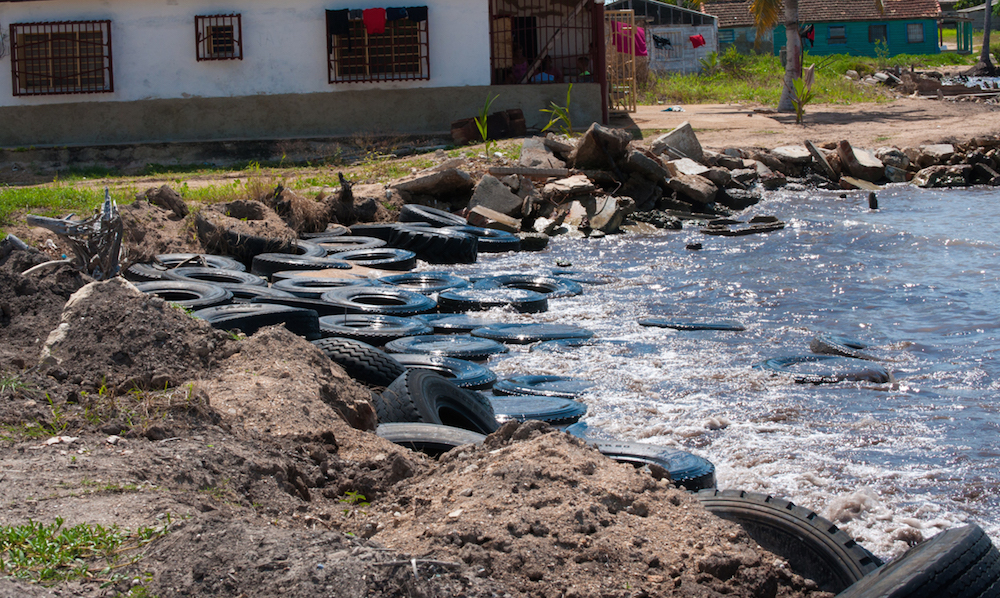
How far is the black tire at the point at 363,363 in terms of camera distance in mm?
5551

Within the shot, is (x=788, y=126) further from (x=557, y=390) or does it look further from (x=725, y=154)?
(x=557, y=390)

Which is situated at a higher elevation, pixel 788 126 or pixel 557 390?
pixel 788 126

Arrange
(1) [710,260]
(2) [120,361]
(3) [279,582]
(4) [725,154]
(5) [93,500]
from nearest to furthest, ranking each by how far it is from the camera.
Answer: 1. (3) [279,582]
2. (5) [93,500]
3. (2) [120,361]
4. (1) [710,260]
5. (4) [725,154]

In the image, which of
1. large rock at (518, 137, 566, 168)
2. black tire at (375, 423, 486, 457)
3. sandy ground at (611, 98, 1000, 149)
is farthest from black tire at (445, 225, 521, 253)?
black tire at (375, 423, 486, 457)

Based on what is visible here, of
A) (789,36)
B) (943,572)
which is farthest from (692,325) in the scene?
(789,36)

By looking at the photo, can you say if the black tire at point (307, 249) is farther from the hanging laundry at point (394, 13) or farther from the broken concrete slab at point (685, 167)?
the hanging laundry at point (394, 13)

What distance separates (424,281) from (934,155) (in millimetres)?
14390

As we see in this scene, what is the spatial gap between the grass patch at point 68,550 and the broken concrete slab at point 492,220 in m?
11.1

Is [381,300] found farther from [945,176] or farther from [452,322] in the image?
[945,176]

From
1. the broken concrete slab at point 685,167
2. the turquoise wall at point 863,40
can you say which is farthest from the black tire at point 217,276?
the turquoise wall at point 863,40

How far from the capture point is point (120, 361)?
4.22m

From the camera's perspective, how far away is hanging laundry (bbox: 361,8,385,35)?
1855 cm

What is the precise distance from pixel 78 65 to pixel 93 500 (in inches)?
776

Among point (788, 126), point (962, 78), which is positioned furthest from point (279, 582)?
point (962, 78)
